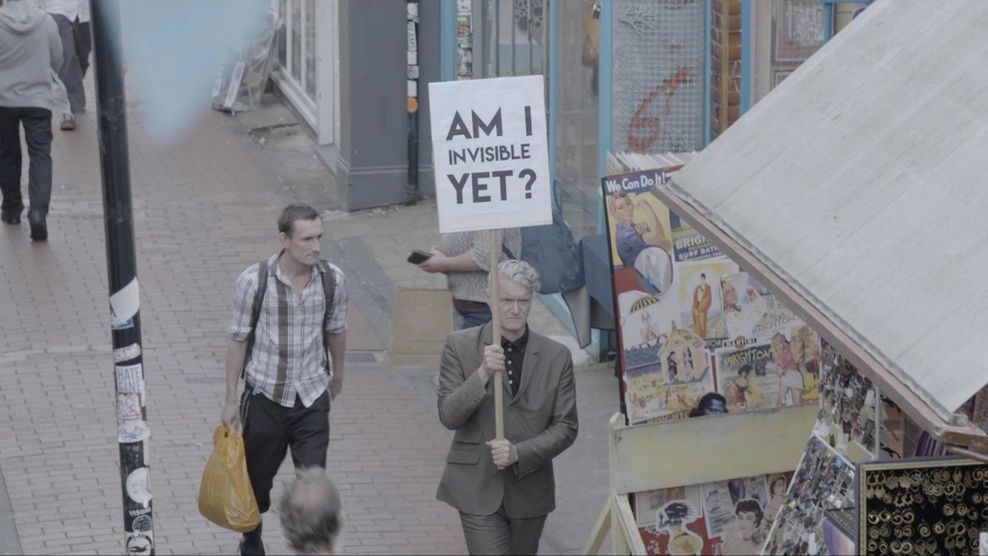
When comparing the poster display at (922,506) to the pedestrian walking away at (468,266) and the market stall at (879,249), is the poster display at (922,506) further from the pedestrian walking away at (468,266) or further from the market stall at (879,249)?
the pedestrian walking away at (468,266)

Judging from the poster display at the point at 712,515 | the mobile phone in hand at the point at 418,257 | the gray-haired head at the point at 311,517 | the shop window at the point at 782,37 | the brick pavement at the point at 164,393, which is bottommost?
the brick pavement at the point at 164,393

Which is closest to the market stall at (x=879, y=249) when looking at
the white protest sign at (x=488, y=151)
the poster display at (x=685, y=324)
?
the poster display at (x=685, y=324)

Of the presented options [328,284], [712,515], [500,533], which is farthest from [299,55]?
[500,533]

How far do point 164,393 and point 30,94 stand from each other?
13.3 ft

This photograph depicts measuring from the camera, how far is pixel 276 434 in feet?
23.6

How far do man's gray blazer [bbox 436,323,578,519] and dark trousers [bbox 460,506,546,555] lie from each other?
0.03 meters

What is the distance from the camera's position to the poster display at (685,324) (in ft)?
22.0

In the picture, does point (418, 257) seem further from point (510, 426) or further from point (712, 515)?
point (712, 515)

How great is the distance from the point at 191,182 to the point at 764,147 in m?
10.6

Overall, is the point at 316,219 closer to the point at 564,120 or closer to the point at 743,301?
the point at 743,301

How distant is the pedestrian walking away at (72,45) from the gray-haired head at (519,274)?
11.6 meters

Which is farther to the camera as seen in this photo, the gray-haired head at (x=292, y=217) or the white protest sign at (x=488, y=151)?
the gray-haired head at (x=292, y=217)

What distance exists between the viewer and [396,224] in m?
14.1

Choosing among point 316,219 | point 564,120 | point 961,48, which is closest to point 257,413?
point 316,219
